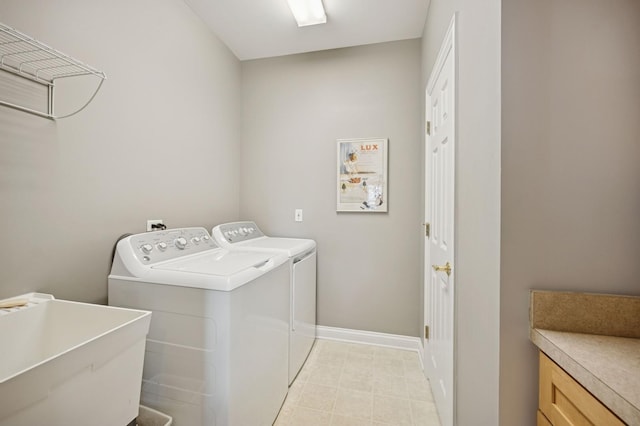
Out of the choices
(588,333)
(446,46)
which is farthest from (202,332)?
(446,46)

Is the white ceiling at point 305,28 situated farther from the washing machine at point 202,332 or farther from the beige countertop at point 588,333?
the beige countertop at point 588,333

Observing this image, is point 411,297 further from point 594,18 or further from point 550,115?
point 594,18

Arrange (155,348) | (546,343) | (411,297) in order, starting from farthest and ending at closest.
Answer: (411,297) < (155,348) < (546,343)

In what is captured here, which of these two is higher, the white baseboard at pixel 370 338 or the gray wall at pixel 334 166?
the gray wall at pixel 334 166

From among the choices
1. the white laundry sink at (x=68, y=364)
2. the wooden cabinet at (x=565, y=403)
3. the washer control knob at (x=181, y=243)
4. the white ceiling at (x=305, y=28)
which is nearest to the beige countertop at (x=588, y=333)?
the wooden cabinet at (x=565, y=403)

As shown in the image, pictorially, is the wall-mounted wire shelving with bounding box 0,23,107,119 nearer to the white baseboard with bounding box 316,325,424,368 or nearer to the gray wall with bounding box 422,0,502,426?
the gray wall with bounding box 422,0,502,426

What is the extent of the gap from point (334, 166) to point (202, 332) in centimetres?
177

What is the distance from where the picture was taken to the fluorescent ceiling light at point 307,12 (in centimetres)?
189

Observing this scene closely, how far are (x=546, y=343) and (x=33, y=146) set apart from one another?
1.97 meters

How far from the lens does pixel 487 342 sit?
0.85 m

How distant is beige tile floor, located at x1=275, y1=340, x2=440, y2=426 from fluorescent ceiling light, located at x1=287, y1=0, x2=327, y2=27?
271cm

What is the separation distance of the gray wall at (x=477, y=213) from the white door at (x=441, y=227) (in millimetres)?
88

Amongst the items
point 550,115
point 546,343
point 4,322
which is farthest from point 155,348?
point 550,115

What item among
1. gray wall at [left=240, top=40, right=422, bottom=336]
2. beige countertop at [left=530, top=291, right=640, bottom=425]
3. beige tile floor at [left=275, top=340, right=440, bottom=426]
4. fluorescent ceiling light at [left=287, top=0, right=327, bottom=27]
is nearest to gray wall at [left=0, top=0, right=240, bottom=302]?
gray wall at [left=240, top=40, right=422, bottom=336]
